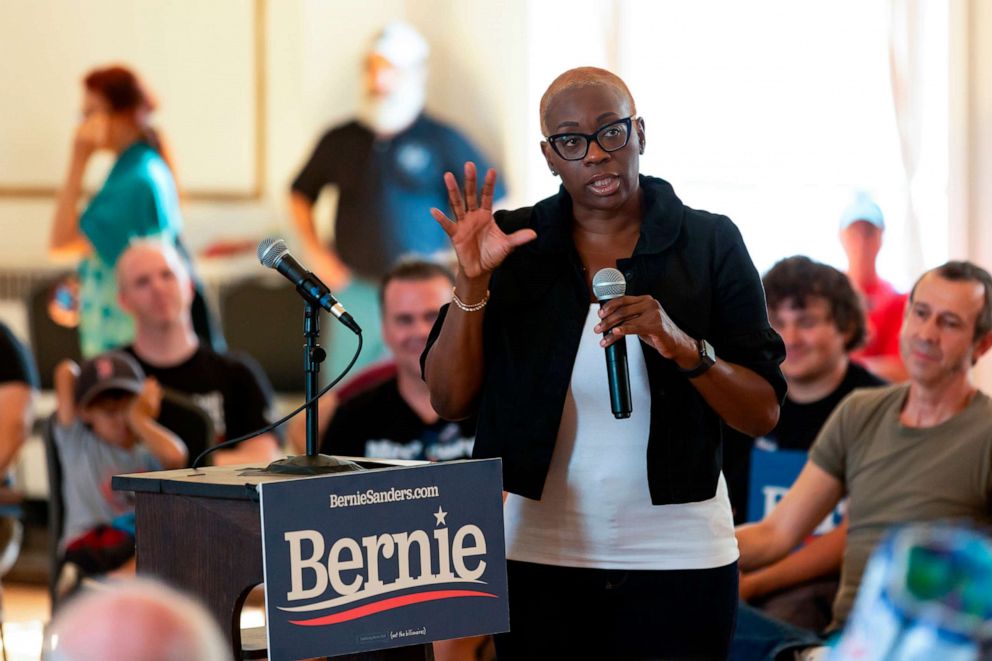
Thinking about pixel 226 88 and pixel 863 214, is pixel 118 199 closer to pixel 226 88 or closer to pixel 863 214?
pixel 226 88

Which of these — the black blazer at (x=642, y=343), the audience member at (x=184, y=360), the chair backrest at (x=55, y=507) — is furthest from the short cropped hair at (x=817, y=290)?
the chair backrest at (x=55, y=507)

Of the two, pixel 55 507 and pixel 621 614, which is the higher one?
pixel 621 614

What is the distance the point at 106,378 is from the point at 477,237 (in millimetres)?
2758

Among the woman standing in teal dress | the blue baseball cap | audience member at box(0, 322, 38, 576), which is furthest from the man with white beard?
audience member at box(0, 322, 38, 576)

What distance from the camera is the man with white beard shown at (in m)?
6.44

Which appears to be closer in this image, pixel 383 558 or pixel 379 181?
pixel 383 558

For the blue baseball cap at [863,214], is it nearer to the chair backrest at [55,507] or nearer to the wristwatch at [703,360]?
the chair backrest at [55,507]

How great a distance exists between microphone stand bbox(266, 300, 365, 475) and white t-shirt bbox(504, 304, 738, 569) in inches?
10.7

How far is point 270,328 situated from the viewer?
253 inches

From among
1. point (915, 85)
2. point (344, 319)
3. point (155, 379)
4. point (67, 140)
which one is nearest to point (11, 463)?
point (155, 379)

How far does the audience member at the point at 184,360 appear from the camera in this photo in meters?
4.56

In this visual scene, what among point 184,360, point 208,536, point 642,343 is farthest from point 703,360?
point 184,360

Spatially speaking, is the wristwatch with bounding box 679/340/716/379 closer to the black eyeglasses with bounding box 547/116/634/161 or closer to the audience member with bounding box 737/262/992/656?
the black eyeglasses with bounding box 547/116/634/161

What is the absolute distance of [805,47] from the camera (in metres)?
6.02
